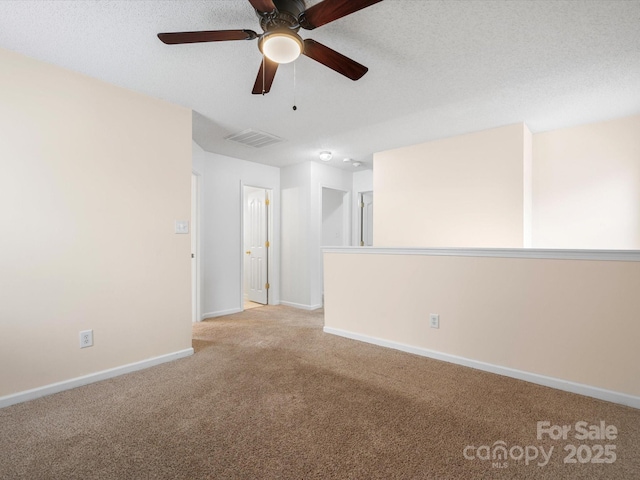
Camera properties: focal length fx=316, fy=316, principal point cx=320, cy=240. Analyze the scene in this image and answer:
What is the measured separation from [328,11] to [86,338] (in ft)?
9.07

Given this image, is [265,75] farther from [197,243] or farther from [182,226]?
[197,243]

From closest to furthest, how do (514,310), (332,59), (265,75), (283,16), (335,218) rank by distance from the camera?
Answer: (283,16), (332,59), (265,75), (514,310), (335,218)

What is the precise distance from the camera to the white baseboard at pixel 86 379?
2.13 m

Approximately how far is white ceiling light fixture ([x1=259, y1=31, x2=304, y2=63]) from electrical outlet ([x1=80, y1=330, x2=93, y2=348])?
2393mm

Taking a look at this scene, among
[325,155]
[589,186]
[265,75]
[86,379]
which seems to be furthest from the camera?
[325,155]

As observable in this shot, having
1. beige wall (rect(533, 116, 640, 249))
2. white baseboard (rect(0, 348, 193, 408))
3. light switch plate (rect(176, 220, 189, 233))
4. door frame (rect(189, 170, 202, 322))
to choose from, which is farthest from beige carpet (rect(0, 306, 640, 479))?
beige wall (rect(533, 116, 640, 249))

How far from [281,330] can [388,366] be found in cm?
153

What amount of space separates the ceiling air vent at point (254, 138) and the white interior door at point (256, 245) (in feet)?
4.67

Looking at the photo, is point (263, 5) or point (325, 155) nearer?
point (263, 5)

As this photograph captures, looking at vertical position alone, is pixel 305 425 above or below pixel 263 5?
below

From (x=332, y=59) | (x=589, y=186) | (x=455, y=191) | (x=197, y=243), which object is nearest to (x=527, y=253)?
(x=455, y=191)

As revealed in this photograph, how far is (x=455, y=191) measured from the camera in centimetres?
385

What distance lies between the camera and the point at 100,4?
5.58 feet

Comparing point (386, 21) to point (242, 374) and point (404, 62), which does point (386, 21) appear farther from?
point (242, 374)
